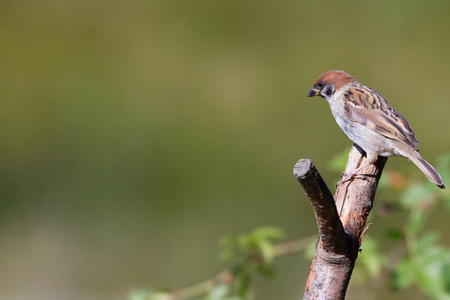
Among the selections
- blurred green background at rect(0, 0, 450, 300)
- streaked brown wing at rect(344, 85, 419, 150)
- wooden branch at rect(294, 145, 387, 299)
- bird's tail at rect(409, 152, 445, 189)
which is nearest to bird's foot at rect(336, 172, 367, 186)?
wooden branch at rect(294, 145, 387, 299)

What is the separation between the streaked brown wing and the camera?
179 cm

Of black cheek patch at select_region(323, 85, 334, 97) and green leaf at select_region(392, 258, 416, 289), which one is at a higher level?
black cheek patch at select_region(323, 85, 334, 97)

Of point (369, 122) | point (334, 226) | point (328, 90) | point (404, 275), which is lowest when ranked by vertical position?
point (404, 275)

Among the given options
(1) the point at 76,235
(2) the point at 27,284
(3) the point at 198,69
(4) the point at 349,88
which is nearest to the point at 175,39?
(3) the point at 198,69

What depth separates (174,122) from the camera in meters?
4.43

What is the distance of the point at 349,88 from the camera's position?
6.43 feet

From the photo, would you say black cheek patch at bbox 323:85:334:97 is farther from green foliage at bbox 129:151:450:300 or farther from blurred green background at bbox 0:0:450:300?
blurred green background at bbox 0:0:450:300

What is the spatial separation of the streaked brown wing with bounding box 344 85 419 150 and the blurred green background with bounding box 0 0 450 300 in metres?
1.42

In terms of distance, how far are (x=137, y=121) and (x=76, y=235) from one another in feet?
3.34

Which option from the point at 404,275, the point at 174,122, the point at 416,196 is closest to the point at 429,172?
the point at 416,196

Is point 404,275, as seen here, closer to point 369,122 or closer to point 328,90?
point 369,122

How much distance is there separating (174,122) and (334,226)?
10.8 ft

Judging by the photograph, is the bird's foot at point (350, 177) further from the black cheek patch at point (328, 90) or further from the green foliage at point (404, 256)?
the black cheek patch at point (328, 90)

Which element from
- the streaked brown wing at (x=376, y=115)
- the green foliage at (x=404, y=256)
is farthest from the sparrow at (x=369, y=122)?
the green foliage at (x=404, y=256)
